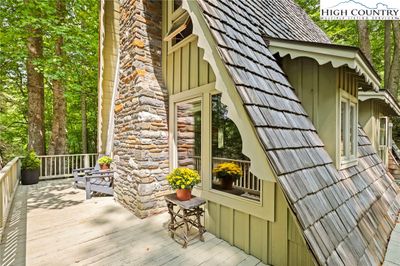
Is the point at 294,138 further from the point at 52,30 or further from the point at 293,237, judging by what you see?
the point at 52,30

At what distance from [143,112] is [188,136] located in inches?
40.7

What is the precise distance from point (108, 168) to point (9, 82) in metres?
8.61

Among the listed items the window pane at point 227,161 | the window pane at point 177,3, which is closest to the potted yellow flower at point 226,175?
the window pane at point 227,161

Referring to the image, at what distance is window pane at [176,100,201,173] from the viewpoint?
4.15 meters

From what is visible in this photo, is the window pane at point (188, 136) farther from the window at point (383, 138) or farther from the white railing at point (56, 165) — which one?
the white railing at point (56, 165)

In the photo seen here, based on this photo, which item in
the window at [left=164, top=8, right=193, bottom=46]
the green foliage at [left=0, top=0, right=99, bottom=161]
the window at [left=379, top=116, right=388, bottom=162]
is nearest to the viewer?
the window at [left=164, top=8, right=193, bottom=46]

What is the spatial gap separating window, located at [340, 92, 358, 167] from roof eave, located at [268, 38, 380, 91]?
356mm

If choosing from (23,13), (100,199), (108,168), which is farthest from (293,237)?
(23,13)

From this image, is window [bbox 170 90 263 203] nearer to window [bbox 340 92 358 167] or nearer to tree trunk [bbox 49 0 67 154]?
window [bbox 340 92 358 167]

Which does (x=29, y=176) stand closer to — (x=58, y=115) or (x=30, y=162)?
(x=30, y=162)

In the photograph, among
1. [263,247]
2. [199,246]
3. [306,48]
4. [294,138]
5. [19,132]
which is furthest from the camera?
[19,132]

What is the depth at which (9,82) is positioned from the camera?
10242 millimetres

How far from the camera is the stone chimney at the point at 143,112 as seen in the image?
387 cm

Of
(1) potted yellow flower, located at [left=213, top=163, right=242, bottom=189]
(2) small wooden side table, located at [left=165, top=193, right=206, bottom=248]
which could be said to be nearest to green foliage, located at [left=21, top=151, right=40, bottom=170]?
(2) small wooden side table, located at [left=165, top=193, right=206, bottom=248]
